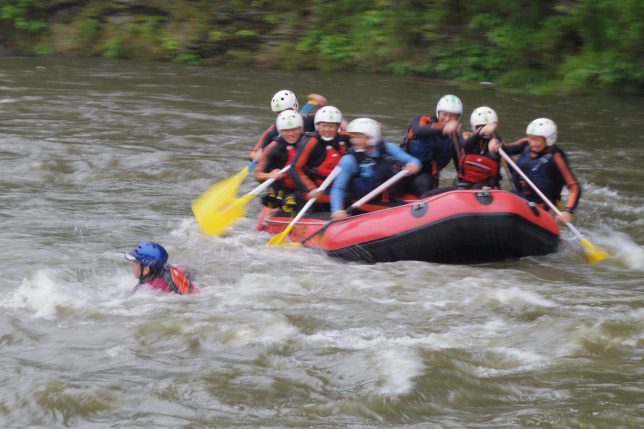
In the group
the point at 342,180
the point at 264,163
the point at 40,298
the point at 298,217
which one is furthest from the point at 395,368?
the point at 264,163

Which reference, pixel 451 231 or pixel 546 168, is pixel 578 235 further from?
pixel 451 231

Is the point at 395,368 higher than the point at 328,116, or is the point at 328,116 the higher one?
the point at 328,116

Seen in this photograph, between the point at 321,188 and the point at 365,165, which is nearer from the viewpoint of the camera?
the point at 365,165

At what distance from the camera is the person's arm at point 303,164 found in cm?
868

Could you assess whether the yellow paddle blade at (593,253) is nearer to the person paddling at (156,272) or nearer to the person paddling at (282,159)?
the person paddling at (282,159)

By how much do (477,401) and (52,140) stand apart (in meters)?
9.32

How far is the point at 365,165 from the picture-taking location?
8414 mm

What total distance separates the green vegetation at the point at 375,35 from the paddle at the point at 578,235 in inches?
310

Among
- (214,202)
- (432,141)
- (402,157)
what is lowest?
(214,202)

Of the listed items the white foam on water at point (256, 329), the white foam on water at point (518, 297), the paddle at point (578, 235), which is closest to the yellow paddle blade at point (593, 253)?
the paddle at point (578, 235)

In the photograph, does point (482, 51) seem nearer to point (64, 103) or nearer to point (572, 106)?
point (572, 106)

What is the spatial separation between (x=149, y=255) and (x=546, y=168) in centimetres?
366

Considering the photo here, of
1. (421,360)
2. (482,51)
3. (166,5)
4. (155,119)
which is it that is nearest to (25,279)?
(421,360)

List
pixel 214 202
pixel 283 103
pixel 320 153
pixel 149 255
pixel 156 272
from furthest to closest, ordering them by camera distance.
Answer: pixel 283 103, pixel 214 202, pixel 320 153, pixel 156 272, pixel 149 255
